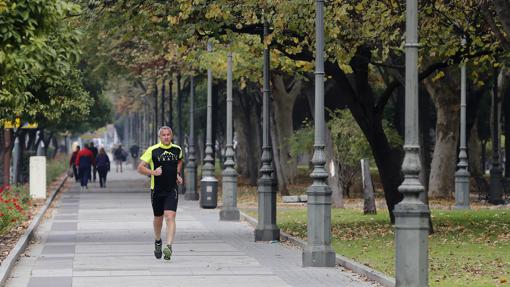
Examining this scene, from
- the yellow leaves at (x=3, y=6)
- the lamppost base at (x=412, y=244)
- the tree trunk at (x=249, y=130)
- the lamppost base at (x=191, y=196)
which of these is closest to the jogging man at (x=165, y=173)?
the yellow leaves at (x=3, y=6)

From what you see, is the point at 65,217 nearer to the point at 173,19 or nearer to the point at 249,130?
the point at 173,19

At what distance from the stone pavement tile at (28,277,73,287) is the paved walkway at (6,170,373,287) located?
0.04 feet

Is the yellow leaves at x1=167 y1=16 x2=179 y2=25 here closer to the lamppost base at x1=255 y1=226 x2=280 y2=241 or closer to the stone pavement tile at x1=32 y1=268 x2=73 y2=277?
the lamppost base at x1=255 y1=226 x2=280 y2=241

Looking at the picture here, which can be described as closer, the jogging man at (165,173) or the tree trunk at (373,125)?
the jogging man at (165,173)

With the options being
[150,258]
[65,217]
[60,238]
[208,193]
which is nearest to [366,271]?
[150,258]

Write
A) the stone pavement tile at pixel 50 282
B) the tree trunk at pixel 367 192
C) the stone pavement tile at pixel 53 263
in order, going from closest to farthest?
the stone pavement tile at pixel 50 282 → the stone pavement tile at pixel 53 263 → the tree trunk at pixel 367 192

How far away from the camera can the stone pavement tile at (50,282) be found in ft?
52.7

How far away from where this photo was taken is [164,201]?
19.6 m

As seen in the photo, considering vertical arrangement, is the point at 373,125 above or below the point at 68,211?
above

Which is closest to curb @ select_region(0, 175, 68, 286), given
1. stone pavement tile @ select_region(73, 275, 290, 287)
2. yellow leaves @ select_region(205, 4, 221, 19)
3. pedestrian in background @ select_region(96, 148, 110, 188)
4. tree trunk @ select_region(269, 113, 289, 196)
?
stone pavement tile @ select_region(73, 275, 290, 287)

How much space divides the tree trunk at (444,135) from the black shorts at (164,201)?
2249 centimetres

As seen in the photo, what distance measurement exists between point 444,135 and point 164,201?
2396cm

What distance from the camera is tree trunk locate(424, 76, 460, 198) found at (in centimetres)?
4184

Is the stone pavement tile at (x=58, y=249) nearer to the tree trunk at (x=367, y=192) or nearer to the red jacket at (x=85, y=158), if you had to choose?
the tree trunk at (x=367, y=192)
